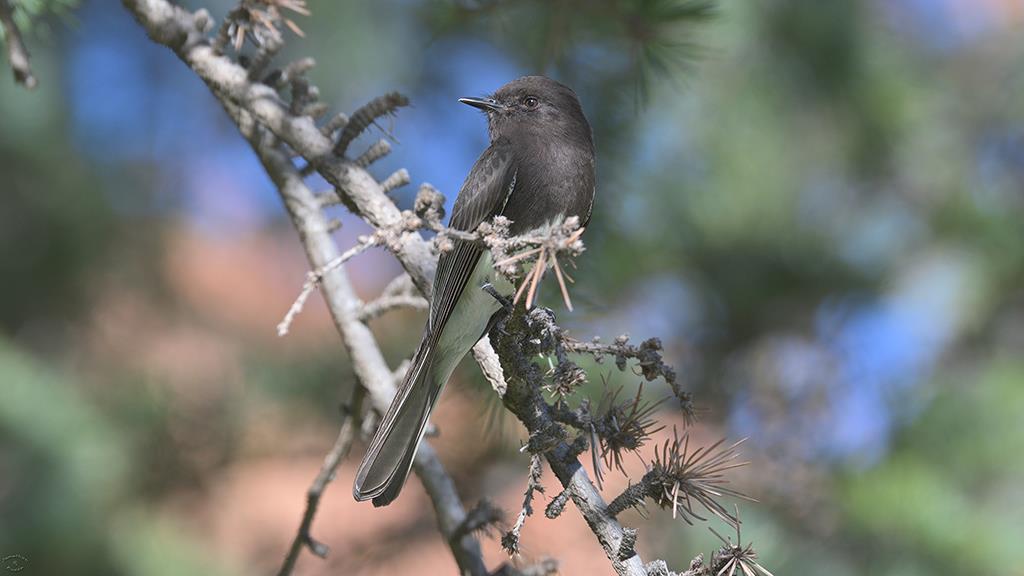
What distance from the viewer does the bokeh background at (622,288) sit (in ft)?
13.0

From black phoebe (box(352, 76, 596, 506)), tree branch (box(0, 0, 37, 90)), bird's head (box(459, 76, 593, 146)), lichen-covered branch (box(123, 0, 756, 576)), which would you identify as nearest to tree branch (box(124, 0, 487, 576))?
lichen-covered branch (box(123, 0, 756, 576))

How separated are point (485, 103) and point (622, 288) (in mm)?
1226

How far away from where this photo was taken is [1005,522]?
3.96 meters

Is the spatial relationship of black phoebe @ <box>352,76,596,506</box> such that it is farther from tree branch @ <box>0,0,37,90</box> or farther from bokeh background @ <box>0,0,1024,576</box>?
tree branch @ <box>0,0,37,90</box>

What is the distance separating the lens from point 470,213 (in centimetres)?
305

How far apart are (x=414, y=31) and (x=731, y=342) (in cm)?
230

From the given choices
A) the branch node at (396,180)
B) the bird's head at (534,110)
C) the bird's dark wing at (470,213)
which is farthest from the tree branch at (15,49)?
the bird's head at (534,110)

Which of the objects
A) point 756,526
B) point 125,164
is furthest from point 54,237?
point 756,526

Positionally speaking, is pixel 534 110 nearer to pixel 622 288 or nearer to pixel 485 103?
pixel 485 103

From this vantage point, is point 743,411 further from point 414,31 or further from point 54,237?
point 54,237

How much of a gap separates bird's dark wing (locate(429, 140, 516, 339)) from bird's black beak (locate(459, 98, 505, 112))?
32cm

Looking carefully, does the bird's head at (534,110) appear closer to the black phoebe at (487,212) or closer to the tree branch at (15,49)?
the black phoebe at (487,212)

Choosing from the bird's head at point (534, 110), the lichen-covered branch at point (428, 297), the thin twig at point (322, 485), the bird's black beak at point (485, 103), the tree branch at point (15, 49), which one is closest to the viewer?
the lichen-covered branch at point (428, 297)

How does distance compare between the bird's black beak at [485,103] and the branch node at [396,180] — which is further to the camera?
the bird's black beak at [485,103]
